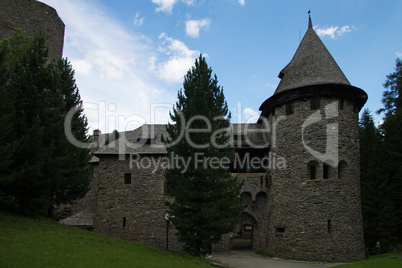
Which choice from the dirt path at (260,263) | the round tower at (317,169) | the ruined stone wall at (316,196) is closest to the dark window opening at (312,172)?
the round tower at (317,169)

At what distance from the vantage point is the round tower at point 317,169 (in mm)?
18109

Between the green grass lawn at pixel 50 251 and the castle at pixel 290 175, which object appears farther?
the castle at pixel 290 175

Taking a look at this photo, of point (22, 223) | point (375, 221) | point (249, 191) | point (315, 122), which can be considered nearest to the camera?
point (22, 223)

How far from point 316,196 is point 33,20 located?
23.0 meters

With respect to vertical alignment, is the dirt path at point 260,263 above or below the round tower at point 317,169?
below

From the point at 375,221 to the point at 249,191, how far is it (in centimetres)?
987

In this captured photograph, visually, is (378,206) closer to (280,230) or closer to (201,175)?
(280,230)

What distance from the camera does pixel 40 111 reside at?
49.3ft

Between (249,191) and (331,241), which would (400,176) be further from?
(249,191)

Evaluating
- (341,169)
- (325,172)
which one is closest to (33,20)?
(325,172)

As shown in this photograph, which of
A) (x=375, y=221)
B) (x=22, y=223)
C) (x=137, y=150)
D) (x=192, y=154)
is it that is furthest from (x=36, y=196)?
(x=375, y=221)

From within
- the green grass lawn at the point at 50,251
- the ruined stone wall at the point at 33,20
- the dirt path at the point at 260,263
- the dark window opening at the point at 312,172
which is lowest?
the dirt path at the point at 260,263

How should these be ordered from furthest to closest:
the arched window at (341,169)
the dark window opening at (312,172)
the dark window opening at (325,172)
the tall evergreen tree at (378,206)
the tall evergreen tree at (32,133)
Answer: the tall evergreen tree at (378,206) < the dark window opening at (312,172) < the dark window opening at (325,172) < the arched window at (341,169) < the tall evergreen tree at (32,133)

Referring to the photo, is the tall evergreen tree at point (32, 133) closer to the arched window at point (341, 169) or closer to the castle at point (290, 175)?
the castle at point (290, 175)
